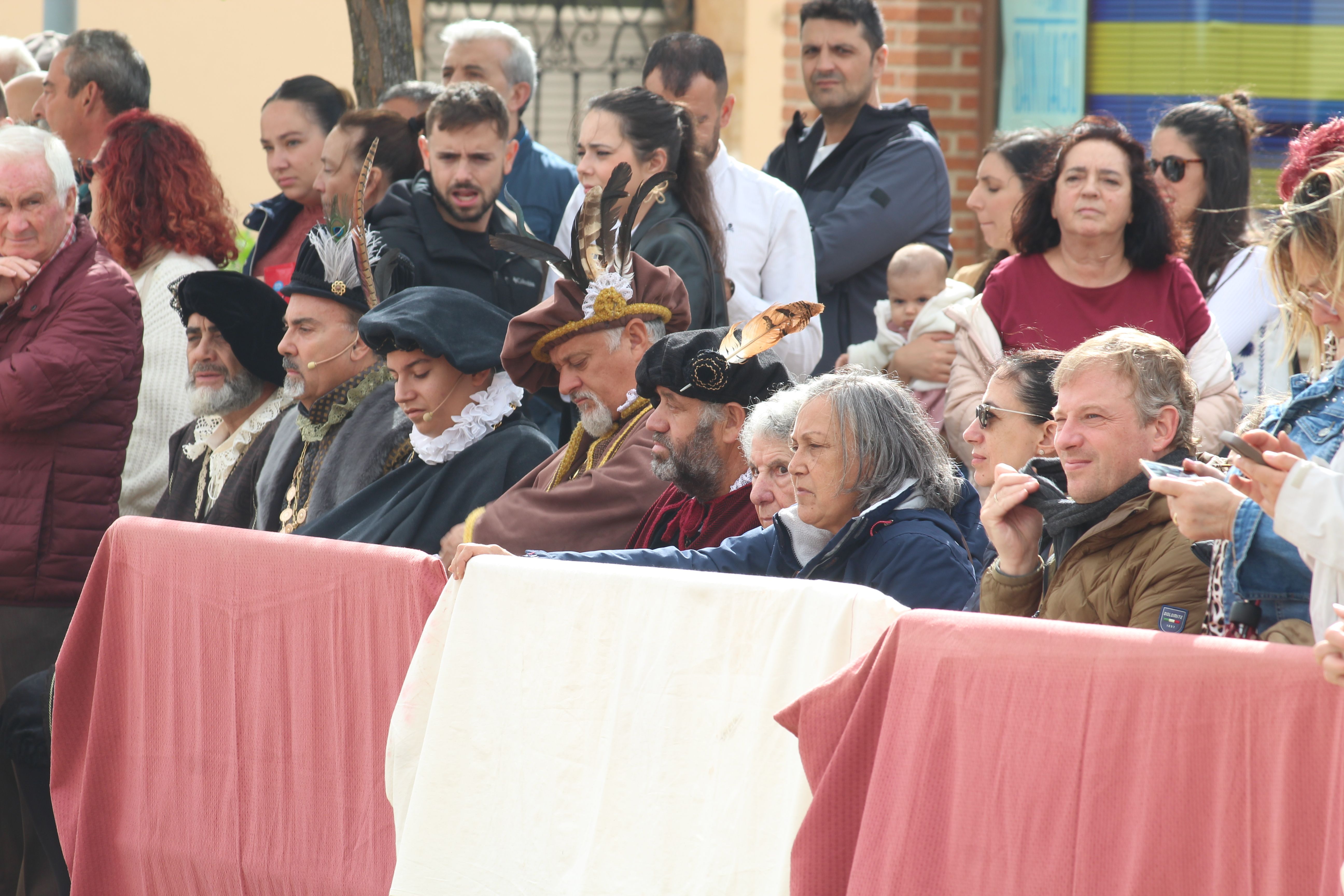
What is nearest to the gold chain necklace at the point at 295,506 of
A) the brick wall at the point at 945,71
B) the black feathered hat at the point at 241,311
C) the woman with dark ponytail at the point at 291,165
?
the black feathered hat at the point at 241,311

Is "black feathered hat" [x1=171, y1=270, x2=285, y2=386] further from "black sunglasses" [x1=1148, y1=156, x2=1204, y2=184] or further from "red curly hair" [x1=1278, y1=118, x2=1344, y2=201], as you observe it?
"red curly hair" [x1=1278, y1=118, x2=1344, y2=201]

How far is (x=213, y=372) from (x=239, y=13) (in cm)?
587

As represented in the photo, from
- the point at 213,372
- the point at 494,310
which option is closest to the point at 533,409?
the point at 494,310

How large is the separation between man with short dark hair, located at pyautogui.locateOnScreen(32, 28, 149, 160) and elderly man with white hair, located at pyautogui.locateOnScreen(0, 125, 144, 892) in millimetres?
1755

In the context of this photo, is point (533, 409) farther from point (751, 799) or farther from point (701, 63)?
point (751, 799)

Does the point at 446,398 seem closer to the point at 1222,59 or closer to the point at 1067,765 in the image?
the point at 1067,765

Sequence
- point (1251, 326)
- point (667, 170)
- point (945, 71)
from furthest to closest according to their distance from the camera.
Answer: point (945, 71), point (667, 170), point (1251, 326)

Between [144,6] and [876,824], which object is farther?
[144,6]

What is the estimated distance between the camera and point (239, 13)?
10.9 metres

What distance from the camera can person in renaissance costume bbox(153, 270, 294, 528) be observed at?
5.81 m

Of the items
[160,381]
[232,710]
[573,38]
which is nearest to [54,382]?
[160,381]

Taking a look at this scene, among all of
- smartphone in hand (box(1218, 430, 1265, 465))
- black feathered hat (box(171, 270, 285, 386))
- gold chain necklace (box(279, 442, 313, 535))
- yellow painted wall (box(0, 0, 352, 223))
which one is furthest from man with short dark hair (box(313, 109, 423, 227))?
yellow painted wall (box(0, 0, 352, 223))

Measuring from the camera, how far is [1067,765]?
106 inches

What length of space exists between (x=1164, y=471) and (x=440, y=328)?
257cm
